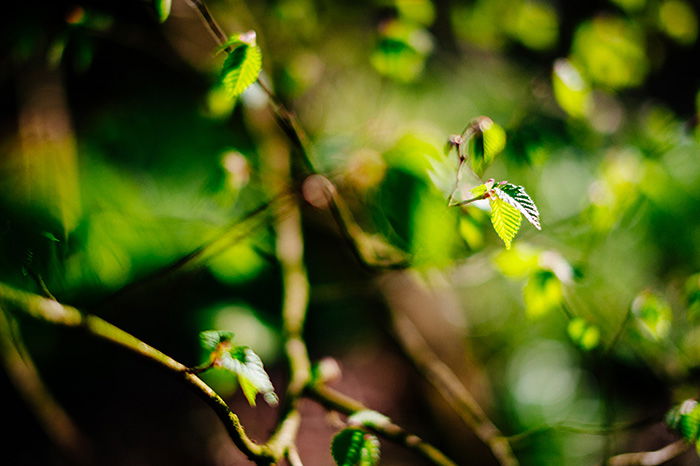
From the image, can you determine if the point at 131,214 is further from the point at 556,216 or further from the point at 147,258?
the point at 556,216

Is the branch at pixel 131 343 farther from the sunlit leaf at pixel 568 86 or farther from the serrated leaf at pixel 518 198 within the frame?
the sunlit leaf at pixel 568 86

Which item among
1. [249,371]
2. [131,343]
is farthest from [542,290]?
[131,343]

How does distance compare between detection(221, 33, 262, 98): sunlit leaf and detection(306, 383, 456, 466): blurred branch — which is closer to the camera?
detection(221, 33, 262, 98): sunlit leaf

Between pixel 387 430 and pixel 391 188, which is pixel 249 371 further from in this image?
pixel 391 188

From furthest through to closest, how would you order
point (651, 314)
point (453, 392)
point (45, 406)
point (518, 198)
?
point (45, 406)
point (453, 392)
point (651, 314)
point (518, 198)

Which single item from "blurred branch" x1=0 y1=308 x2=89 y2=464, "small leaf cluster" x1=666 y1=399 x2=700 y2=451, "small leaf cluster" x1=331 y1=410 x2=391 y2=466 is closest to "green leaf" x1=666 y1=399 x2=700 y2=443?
"small leaf cluster" x1=666 y1=399 x2=700 y2=451

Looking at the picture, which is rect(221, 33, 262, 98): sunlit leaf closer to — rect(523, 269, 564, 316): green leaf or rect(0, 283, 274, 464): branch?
rect(0, 283, 274, 464): branch
